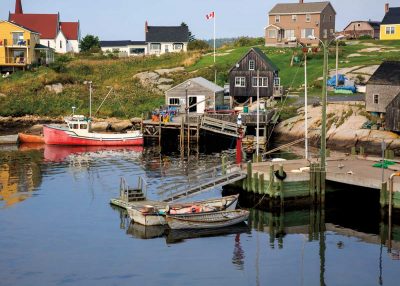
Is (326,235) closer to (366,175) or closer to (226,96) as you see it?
(366,175)

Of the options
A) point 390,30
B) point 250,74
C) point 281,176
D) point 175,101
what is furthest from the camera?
point 390,30

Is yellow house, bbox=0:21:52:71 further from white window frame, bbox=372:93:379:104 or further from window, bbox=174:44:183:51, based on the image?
white window frame, bbox=372:93:379:104

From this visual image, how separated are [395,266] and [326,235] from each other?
6.19 m

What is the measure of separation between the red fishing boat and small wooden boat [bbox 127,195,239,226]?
34.5 meters

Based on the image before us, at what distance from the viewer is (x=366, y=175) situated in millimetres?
46000

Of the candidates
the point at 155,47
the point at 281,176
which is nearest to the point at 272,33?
the point at 155,47

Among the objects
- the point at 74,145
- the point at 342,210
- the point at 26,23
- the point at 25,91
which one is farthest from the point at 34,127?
the point at 26,23

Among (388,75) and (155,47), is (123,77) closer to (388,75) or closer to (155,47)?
(155,47)

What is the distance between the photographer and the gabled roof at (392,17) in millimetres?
122125

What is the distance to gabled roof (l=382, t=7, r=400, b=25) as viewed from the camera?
122125 mm

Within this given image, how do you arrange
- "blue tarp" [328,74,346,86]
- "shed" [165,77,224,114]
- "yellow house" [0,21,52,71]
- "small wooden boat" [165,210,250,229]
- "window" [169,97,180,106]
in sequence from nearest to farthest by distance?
"small wooden boat" [165,210,250,229], "shed" [165,77,224,114], "window" [169,97,180,106], "blue tarp" [328,74,346,86], "yellow house" [0,21,52,71]

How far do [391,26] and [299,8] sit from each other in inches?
645

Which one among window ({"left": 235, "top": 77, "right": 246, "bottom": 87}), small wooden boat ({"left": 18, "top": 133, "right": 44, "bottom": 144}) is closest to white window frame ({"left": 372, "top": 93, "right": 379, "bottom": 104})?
window ({"left": 235, "top": 77, "right": 246, "bottom": 87})

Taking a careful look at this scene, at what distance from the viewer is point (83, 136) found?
7794cm
